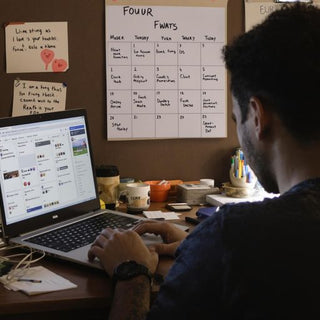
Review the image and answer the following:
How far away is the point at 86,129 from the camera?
1.65m

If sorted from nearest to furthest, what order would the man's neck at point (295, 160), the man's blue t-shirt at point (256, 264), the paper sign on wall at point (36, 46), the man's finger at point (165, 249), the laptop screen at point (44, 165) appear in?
the man's blue t-shirt at point (256, 264)
the man's neck at point (295, 160)
the man's finger at point (165, 249)
the laptop screen at point (44, 165)
the paper sign on wall at point (36, 46)

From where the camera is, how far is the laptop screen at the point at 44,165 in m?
1.40

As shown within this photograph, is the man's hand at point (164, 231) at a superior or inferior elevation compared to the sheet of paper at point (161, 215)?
superior

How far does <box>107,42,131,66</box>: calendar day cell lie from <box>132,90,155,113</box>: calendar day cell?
0.40ft

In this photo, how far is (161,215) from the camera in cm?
173

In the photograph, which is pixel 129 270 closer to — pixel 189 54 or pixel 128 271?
pixel 128 271

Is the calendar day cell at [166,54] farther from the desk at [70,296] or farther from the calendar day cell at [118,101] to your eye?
the desk at [70,296]

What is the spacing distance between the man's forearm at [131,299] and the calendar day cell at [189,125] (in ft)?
A: 3.28

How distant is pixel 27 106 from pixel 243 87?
1.18 m

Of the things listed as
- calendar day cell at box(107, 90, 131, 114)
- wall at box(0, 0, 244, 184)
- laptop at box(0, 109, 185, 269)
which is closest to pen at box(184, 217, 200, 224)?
laptop at box(0, 109, 185, 269)

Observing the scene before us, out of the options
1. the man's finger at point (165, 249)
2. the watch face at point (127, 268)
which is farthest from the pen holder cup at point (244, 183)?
the watch face at point (127, 268)

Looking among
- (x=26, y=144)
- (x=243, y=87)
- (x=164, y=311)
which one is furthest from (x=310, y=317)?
(x=26, y=144)

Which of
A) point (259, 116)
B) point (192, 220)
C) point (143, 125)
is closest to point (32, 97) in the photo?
point (143, 125)

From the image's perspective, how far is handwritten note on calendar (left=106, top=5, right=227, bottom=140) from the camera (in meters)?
1.96
